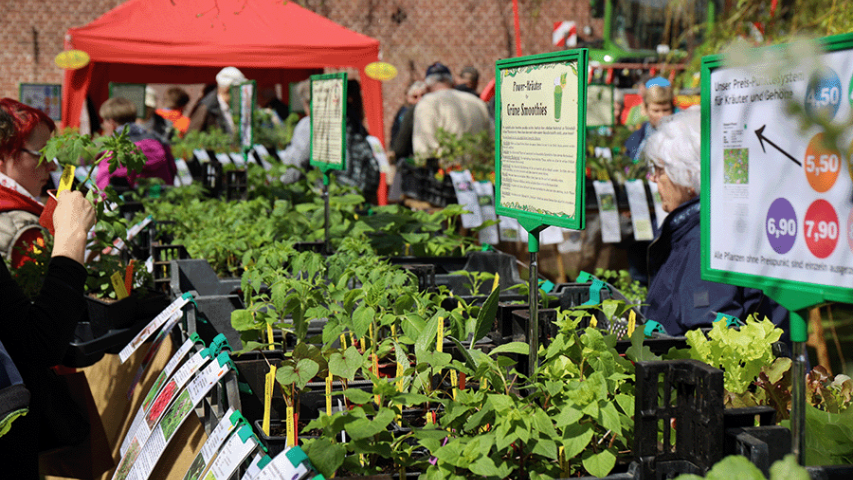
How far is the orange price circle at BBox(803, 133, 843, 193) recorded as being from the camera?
2.80 feet

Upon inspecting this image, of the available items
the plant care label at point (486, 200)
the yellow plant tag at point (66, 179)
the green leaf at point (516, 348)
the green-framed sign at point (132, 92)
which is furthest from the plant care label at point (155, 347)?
the green-framed sign at point (132, 92)

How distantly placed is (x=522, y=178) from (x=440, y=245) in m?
1.48

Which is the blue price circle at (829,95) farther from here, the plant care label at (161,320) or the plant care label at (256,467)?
the plant care label at (161,320)

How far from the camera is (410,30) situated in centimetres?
1309

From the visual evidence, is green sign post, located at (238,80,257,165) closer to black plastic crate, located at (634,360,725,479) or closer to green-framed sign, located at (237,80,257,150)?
green-framed sign, located at (237,80,257,150)

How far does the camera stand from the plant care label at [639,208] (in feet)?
14.0

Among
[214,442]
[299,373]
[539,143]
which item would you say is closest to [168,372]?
[299,373]

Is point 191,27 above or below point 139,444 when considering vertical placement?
above

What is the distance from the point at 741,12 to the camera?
3.68 metres

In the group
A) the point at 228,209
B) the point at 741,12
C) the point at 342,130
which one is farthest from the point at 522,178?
the point at 741,12

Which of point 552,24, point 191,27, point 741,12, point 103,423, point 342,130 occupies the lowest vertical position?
point 103,423

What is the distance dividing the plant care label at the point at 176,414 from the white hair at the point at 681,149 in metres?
1.52

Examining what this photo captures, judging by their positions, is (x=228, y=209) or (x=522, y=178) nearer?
(x=522, y=178)

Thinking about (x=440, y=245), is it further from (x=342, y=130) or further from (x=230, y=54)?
(x=230, y=54)
